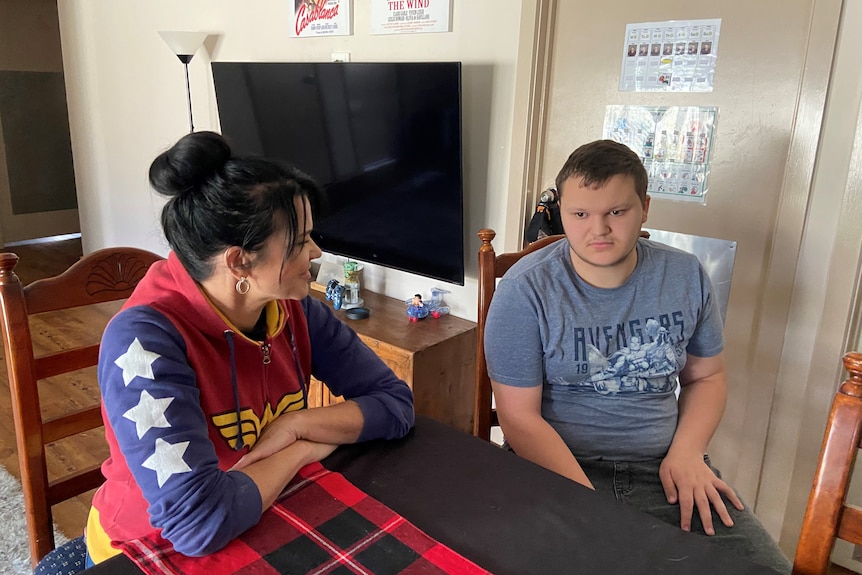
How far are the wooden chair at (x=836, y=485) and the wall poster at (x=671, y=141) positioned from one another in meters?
1.24

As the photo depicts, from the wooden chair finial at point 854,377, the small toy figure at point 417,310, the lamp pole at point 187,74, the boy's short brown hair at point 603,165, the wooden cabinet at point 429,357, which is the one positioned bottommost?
the wooden cabinet at point 429,357

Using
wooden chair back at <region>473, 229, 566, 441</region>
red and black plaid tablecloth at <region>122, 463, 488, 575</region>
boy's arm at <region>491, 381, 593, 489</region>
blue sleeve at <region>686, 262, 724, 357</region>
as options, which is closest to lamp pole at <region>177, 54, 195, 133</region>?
wooden chair back at <region>473, 229, 566, 441</region>

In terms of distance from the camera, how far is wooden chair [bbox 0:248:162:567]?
1.18 m

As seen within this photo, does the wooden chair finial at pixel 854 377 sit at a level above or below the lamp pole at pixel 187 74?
below

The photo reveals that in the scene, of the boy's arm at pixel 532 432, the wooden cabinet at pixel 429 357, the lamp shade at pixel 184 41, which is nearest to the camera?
the boy's arm at pixel 532 432

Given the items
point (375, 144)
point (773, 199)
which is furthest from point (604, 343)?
point (375, 144)

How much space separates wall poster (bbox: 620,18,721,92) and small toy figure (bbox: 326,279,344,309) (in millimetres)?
1348

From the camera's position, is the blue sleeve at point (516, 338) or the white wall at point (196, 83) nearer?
the blue sleeve at point (516, 338)

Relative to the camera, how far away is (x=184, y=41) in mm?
3160

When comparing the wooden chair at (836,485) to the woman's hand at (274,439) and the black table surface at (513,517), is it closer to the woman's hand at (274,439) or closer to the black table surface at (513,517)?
the black table surface at (513,517)

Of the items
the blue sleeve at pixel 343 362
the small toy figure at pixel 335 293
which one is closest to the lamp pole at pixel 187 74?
the small toy figure at pixel 335 293

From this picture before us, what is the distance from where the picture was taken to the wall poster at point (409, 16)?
2.37 m

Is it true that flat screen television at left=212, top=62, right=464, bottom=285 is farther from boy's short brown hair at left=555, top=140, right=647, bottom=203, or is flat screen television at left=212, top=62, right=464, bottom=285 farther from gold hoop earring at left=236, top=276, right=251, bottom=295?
gold hoop earring at left=236, top=276, right=251, bottom=295

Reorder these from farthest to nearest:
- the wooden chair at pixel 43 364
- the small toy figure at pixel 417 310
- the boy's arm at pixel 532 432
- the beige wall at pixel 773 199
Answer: the small toy figure at pixel 417 310 < the beige wall at pixel 773 199 < the boy's arm at pixel 532 432 < the wooden chair at pixel 43 364
